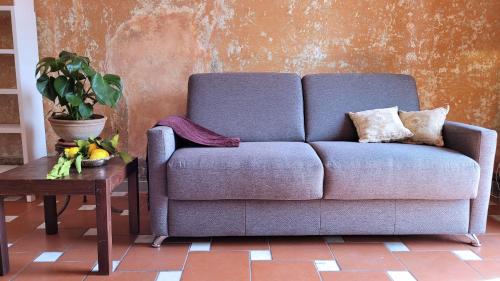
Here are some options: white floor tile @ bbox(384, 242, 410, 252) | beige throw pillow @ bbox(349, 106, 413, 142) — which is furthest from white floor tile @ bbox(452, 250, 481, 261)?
beige throw pillow @ bbox(349, 106, 413, 142)

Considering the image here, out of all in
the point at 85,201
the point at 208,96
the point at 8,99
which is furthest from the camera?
the point at 8,99

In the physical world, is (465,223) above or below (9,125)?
below

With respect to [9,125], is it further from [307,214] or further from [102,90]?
[307,214]

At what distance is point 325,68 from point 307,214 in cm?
132

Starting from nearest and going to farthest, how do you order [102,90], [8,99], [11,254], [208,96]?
[11,254], [102,90], [208,96], [8,99]

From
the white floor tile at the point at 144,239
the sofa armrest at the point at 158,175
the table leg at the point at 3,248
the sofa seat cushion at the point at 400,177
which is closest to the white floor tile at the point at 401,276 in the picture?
the sofa seat cushion at the point at 400,177

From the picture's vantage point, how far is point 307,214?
1.92 m

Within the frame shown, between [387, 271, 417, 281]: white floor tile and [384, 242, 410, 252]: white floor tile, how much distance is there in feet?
0.78

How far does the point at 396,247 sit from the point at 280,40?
1.63 metres

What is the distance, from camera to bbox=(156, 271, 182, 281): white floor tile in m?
1.62

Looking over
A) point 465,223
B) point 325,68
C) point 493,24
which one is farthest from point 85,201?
point 493,24

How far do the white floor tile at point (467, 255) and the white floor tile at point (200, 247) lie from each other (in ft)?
4.12

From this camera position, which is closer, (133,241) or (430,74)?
(133,241)

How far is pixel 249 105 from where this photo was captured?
2.48m
